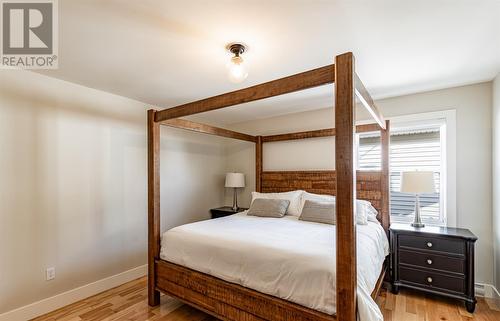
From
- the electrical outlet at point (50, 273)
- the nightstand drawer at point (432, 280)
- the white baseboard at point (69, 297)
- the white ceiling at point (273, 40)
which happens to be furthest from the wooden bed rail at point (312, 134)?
the electrical outlet at point (50, 273)

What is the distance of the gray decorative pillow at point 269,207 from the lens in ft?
10.9

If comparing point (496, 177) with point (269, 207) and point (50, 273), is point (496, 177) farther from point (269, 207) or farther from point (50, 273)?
point (50, 273)

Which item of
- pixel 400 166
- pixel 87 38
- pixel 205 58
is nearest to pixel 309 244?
pixel 205 58

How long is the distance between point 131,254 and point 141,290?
20.9 inches

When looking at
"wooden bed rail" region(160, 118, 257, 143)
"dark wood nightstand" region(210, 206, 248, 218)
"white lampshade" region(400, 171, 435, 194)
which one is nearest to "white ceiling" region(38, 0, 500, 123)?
"wooden bed rail" region(160, 118, 257, 143)

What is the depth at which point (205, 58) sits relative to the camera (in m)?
2.22

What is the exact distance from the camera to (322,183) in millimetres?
3648

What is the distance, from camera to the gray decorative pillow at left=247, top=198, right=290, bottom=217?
3.31 m

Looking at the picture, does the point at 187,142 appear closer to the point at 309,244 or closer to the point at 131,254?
the point at 131,254

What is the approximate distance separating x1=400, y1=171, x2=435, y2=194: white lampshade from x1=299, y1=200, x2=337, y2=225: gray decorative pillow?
82 centimetres

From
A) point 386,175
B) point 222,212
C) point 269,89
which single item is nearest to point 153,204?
point 269,89

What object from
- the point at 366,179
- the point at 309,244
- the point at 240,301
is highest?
the point at 366,179

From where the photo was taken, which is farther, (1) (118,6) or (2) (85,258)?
(2) (85,258)

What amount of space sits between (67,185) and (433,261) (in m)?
3.90
